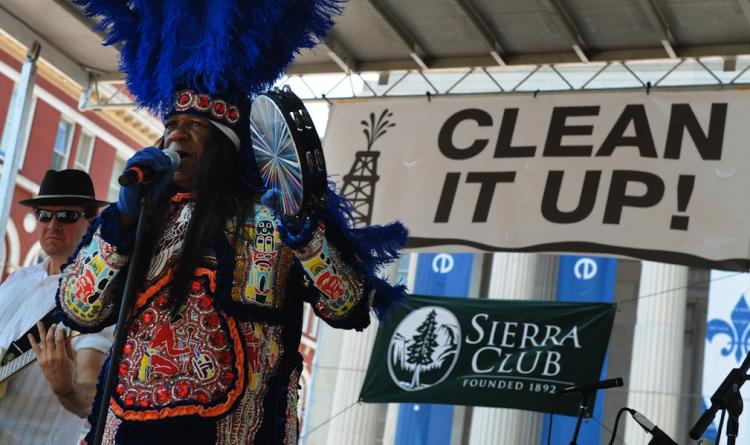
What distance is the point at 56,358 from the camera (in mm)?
3242

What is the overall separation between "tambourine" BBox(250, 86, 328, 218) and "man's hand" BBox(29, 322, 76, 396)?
1.11m

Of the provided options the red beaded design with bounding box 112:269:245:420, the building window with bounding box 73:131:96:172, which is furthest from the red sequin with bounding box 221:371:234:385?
the building window with bounding box 73:131:96:172

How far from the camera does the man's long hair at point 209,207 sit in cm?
258

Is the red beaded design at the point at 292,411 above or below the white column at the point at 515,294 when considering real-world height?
below

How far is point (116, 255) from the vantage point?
2.54 metres

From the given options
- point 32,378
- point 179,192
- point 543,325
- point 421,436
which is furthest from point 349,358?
point 179,192

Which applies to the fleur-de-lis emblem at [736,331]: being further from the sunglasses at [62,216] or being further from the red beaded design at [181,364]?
the red beaded design at [181,364]

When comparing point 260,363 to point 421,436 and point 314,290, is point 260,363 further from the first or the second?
point 421,436

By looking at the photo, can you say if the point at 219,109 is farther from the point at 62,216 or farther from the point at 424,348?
the point at 424,348

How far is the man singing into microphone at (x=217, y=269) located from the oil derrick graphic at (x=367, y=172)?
483 cm

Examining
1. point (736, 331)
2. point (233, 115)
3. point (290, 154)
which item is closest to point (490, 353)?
point (233, 115)

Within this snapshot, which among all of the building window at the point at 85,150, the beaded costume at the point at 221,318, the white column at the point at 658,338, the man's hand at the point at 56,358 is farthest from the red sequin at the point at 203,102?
the building window at the point at 85,150

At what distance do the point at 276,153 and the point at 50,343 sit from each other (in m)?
1.22

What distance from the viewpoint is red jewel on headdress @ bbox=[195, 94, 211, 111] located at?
2.69 m
